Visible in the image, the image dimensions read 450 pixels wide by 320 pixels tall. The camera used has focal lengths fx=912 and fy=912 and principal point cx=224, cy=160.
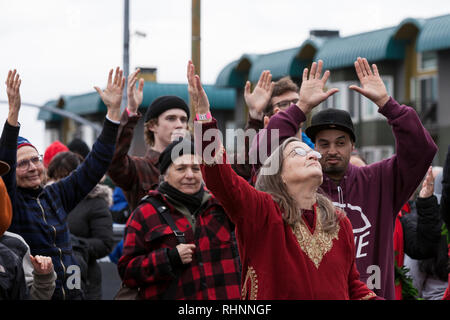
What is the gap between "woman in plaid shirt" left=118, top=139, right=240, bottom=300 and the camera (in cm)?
603

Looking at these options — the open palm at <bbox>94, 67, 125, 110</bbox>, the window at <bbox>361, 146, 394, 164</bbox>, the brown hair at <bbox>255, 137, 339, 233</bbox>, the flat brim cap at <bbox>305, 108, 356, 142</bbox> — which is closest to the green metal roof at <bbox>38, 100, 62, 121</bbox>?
the window at <bbox>361, 146, 394, 164</bbox>

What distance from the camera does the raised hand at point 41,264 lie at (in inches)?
216

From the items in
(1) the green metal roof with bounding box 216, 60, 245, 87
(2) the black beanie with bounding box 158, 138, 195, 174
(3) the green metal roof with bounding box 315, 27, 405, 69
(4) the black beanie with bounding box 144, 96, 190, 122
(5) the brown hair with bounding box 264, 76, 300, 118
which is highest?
(3) the green metal roof with bounding box 315, 27, 405, 69

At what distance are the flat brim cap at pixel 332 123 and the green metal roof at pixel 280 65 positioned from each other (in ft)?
88.2

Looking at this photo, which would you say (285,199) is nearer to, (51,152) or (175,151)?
(175,151)

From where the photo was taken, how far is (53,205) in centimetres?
624

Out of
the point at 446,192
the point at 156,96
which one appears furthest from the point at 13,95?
the point at 156,96

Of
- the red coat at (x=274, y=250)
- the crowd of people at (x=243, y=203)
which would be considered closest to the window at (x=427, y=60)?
the crowd of people at (x=243, y=203)

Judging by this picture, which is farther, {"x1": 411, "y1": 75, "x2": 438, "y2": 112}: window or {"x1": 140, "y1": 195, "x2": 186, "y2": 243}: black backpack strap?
{"x1": 411, "y1": 75, "x2": 438, "y2": 112}: window

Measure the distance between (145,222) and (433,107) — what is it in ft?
84.6

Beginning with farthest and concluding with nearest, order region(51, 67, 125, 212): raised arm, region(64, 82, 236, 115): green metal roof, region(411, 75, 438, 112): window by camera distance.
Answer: region(64, 82, 236, 115): green metal roof
region(411, 75, 438, 112): window
region(51, 67, 125, 212): raised arm

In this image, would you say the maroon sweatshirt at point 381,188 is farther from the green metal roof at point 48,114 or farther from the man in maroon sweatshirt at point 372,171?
the green metal roof at point 48,114

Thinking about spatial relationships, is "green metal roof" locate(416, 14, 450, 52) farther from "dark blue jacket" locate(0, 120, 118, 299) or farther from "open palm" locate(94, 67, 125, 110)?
"dark blue jacket" locate(0, 120, 118, 299)
